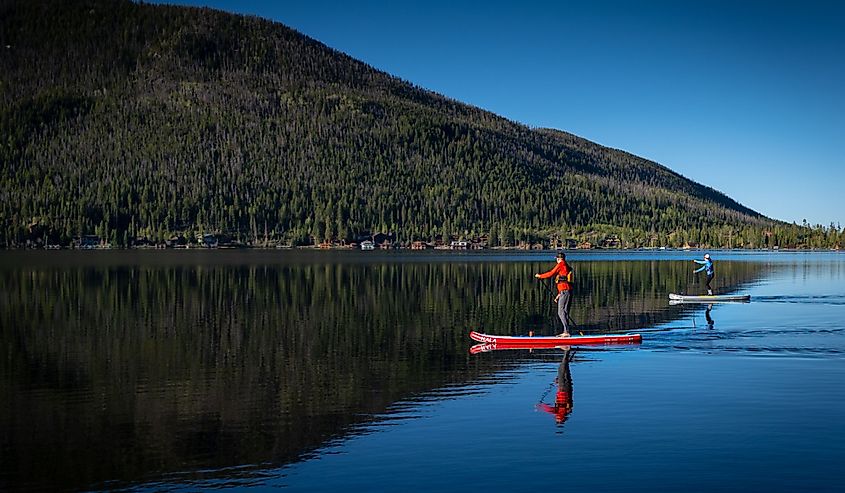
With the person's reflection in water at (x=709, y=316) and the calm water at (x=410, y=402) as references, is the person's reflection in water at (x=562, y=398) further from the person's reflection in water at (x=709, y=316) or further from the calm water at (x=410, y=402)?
the person's reflection in water at (x=709, y=316)

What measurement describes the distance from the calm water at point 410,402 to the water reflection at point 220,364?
12 centimetres

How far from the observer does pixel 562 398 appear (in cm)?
3012

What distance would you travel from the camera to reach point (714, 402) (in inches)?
1154

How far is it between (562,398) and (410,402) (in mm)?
4758

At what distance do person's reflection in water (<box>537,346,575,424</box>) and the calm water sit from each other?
123 millimetres

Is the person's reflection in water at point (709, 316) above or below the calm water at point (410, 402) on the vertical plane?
above

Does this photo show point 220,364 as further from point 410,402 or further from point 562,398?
point 562,398

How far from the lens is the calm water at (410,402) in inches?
864

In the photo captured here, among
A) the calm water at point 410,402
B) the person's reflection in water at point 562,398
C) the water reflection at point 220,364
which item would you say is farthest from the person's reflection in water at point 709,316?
the person's reflection in water at point 562,398

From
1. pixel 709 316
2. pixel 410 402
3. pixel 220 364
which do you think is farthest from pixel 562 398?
pixel 709 316

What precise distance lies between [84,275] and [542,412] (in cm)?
8728

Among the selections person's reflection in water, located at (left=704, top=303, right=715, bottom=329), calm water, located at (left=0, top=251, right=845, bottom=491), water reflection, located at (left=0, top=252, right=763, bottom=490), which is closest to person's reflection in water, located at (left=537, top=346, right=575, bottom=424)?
calm water, located at (left=0, top=251, right=845, bottom=491)

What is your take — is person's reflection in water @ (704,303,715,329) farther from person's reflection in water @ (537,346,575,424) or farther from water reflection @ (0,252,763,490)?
person's reflection in water @ (537,346,575,424)

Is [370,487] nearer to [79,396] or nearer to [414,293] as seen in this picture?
[79,396]
